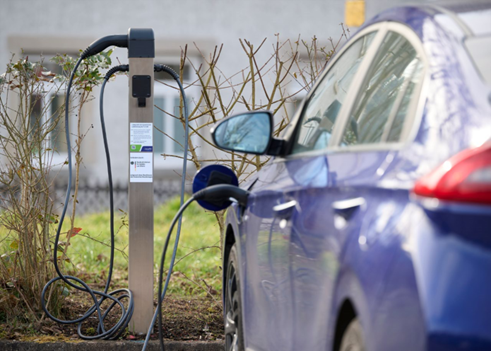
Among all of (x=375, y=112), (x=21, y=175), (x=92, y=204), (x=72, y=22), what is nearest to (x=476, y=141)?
(x=375, y=112)

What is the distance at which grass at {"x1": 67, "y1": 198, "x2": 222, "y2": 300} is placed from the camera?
6500 millimetres

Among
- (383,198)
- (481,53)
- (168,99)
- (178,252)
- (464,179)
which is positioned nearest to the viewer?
(464,179)

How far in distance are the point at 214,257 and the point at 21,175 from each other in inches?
122

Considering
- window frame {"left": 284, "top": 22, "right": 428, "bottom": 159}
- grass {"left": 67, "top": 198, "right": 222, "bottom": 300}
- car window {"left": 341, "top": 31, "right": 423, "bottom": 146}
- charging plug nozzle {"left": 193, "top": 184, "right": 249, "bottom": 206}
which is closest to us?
window frame {"left": 284, "top": 22, "right": 428, "bottom": 159}

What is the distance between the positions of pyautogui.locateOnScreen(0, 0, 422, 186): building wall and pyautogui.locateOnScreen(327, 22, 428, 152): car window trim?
11.9 m

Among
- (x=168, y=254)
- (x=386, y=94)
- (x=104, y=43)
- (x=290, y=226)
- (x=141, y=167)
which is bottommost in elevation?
(x=168, y=254)

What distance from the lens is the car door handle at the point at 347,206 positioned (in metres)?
1.83

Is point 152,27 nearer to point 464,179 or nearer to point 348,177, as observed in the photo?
point 348,177

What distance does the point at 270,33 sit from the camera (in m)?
14.7

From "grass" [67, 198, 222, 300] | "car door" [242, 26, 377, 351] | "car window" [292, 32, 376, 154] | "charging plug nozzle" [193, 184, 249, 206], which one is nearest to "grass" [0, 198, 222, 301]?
"grass" [67, 198, 222, 300]

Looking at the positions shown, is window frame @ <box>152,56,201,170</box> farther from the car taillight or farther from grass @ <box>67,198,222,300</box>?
the car taillight

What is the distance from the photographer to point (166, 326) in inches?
205

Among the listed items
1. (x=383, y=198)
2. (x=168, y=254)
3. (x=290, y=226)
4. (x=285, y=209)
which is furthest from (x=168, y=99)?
(x=383, y=198)

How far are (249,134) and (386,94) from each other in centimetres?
66
